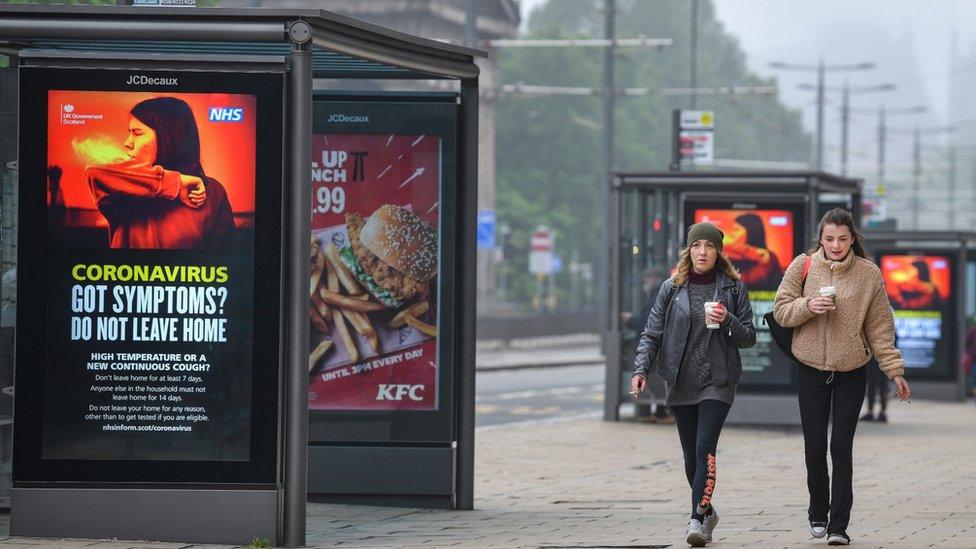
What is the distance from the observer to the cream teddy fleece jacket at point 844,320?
8.66m

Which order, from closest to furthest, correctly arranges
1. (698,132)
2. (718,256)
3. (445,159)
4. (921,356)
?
(718,256) < (445,159) < (921,356) < (698,132)

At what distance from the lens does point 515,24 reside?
191ft

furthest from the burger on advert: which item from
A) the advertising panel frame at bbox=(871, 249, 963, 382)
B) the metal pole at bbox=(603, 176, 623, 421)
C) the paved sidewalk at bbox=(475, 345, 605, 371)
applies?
the paved sidewalk at bbox=(475, 345, 605, 371)

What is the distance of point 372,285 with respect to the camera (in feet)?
34.6

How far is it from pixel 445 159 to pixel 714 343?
7.49 feet

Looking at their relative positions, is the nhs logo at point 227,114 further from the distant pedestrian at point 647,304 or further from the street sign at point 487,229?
the street sign at point 487,229

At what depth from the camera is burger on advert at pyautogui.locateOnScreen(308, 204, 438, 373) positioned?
413 inches

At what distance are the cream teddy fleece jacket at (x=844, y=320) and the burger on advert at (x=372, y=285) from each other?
2408mm

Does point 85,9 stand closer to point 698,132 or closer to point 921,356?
point 921,356

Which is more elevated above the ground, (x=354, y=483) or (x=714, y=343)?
(x=714, y=343)

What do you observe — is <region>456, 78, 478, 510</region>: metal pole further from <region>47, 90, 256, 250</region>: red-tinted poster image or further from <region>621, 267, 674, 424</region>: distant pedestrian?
<region>621, 267, 674, 424</region>: distant pedestrian

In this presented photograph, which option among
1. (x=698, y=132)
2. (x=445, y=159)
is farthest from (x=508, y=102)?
(x=445, y=159)

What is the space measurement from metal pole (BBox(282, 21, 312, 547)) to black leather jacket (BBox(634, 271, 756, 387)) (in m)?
1.55

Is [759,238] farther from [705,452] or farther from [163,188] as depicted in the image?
[163,188]
